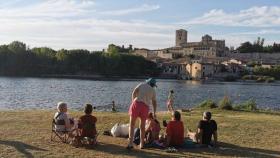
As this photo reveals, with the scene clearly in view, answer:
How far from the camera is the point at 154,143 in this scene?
42.3 feet

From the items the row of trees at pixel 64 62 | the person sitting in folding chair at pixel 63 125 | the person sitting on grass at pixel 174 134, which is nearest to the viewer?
the person sitting on grass at pixel 174 134

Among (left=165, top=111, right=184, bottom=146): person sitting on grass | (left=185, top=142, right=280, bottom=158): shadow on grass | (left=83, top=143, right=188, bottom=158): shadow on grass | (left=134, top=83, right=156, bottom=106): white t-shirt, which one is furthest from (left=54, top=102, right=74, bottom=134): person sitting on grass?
(left=185, top=142, right=280, bottom=158): shadow on grass

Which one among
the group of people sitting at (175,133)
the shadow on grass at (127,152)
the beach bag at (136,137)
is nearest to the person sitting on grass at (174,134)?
the group of people sitting at (175,133)

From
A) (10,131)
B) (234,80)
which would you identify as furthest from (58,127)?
(234,80)

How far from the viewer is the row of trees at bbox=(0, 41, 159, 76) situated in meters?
151

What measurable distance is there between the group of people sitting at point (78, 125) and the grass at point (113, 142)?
0.34 m

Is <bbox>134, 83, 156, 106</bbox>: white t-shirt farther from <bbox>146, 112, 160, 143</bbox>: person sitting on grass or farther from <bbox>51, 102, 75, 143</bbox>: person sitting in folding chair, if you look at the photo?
<bbox>51, 102, 75, 143</bbox>: person sitting in folding chair

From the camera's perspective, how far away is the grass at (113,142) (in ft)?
38.9

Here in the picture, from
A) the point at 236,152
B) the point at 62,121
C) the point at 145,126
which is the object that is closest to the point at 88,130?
the point at 62,121

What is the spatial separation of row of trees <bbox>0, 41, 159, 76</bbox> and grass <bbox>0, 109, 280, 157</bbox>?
442ft

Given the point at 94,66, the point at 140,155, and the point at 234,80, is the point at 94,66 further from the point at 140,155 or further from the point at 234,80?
the point at 140,155

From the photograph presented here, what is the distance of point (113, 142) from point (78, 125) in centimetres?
112

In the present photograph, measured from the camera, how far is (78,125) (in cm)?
1295

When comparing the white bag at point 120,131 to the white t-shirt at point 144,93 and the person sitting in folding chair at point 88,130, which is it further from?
the white t-shirt at point 144,93
